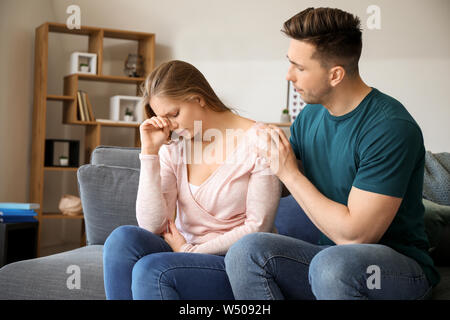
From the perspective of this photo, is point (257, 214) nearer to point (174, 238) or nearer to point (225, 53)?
point (174, 238)

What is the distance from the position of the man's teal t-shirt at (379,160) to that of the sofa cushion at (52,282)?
0.78 meters

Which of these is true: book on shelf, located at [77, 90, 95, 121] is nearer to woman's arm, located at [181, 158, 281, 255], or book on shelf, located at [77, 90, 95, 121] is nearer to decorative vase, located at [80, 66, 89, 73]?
decorative vase, located at [80, 66, 89, 73]

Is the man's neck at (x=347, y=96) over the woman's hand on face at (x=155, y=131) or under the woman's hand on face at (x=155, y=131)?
over

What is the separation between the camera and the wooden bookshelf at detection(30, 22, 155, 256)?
4.15 m

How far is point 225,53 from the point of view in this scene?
4836 mm

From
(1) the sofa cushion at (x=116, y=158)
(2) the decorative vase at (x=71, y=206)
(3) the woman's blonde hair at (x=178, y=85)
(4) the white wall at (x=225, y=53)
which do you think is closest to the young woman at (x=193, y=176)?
(3) the woman's blonde hair at (x=178, y=85)

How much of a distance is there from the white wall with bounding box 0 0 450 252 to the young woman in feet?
8.94

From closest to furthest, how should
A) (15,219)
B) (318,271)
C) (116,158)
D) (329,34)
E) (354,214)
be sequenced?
(318,271)
(354,214)
(329,34)
(116,158)
(15,219)

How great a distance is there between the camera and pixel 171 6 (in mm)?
4824

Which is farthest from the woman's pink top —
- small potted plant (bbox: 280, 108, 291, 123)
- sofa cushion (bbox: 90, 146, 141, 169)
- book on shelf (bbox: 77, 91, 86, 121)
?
small potted plant (bbox: 280, 108, 291, 123)

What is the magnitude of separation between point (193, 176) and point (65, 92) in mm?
3121

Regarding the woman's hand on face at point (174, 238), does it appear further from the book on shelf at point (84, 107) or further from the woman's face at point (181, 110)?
the book on shelf at point (84, 107)

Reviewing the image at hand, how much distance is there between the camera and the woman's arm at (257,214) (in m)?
1.53

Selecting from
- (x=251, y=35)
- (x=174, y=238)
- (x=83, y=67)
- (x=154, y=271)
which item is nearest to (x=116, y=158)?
(x=174, y=238)
